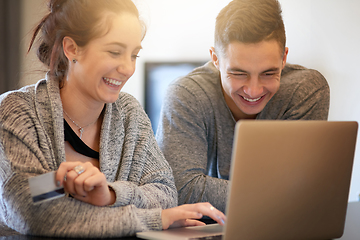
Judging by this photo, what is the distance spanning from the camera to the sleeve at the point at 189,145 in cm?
133

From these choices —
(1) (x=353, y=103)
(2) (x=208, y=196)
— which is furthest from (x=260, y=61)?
(1) (x=353, y=103)

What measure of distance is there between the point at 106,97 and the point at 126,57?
13cm

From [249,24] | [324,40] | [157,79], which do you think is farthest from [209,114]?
[157,79]

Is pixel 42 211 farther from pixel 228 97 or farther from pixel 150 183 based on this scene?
pixel 228 97

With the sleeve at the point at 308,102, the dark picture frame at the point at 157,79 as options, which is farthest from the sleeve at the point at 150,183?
the dark picture frame at the point at 157,79

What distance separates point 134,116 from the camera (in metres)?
1.28

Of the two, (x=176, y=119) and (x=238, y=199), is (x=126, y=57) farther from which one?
(x=238, y=199)

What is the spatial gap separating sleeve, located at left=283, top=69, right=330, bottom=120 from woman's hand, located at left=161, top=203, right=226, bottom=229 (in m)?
0.68

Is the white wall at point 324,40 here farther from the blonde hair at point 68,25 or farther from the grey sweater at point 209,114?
the blonde hair at point 68,25

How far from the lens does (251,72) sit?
1328mm

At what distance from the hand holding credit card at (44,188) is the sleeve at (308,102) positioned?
1.01 m

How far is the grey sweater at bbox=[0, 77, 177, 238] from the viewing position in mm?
902

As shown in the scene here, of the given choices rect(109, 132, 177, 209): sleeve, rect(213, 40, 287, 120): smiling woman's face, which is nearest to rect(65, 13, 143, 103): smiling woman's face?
rect(109, 132, 177, 209): sleeve

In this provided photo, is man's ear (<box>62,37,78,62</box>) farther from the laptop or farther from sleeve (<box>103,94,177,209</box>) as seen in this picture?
the laptop
